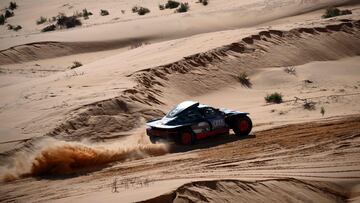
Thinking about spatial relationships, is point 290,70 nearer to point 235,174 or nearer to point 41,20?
point 235,174

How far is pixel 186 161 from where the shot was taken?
12.9 m

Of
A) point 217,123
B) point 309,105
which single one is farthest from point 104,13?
point 217,123

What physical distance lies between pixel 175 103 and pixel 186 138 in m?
5.14

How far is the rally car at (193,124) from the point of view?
14398 mm

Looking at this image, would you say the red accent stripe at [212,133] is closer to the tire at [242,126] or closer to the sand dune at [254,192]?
the tire at [242,126]

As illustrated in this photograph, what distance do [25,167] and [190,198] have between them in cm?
512

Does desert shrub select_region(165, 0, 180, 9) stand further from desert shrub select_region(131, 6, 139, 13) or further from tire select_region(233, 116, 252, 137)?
tire select_region(233, 116, 252, 137)

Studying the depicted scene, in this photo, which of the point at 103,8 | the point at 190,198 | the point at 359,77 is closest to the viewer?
the point at 190,198

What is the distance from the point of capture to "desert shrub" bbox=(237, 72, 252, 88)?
22.7 meters

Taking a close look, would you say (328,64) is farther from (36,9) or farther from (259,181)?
(36,9)

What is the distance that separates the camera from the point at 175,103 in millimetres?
19547

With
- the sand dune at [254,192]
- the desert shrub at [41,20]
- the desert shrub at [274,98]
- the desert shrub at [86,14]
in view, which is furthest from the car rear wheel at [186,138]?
the desert shrub at [41,20]

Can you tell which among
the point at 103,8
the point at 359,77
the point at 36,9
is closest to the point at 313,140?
the point at 359,77

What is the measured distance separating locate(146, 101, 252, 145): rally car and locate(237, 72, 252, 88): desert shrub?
7369 millimetres
